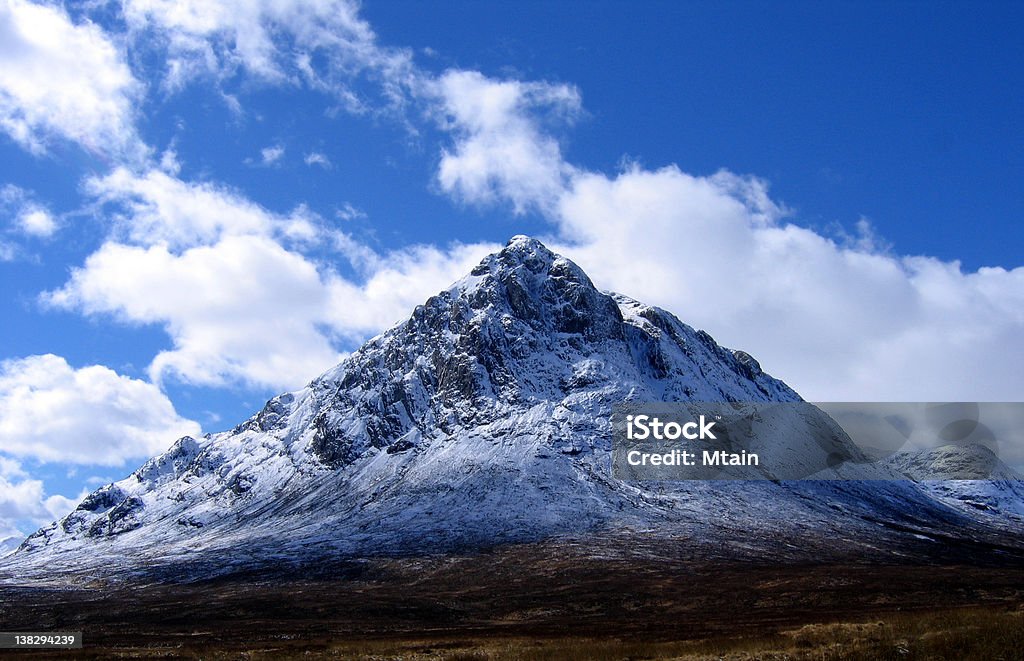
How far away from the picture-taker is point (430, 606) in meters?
102

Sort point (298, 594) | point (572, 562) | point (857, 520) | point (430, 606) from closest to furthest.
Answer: point (430, 606) < point (298, 594) < point (572, 562) < point (857, 520)

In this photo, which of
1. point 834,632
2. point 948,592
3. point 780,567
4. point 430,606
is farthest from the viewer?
point 780,567

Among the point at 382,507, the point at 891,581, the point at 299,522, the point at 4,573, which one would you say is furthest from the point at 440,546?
the point at 4,573

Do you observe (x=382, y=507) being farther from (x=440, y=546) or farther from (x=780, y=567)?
(x=780, y=567)

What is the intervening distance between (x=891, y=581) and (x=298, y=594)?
8638 centimetres

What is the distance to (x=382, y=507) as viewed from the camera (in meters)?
195

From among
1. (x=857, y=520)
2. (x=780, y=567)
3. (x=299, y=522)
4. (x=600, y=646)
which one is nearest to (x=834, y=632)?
(x=600, y=646)

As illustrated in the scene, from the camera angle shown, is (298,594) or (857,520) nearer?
(298,594)

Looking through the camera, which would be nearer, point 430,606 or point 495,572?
point 430,606

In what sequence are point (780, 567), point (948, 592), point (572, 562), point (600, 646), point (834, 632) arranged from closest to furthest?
1. point (834, 632)
2. point (600, 646)
3. point (948, 592)
4. point (780, 567)
5. point (572, 562)

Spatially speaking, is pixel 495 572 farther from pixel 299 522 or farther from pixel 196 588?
pixel 299 522

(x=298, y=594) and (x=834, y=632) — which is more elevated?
(x=834, y=632)

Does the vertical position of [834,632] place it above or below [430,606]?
above

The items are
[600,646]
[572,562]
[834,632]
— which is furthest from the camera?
[572,562]
